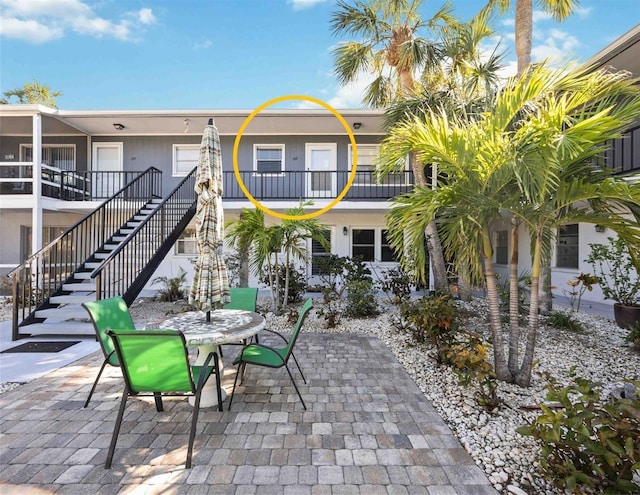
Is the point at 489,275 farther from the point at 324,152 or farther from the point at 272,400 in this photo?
the point at 324,152

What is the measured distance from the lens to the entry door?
1106cm

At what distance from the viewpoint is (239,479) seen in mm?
2172

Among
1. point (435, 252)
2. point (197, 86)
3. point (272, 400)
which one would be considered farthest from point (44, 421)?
point (197, 86)

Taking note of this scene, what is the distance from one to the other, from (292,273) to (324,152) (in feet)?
18.1

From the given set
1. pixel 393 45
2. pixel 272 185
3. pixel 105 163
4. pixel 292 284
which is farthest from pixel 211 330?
pixel 105 163

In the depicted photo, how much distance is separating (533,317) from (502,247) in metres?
11.0

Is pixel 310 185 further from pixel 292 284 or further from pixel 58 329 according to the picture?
pixel 58 329

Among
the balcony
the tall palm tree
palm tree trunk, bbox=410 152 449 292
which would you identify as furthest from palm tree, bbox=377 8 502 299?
the balcony

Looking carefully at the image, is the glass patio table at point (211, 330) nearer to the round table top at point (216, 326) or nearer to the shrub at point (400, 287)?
the round table top at point (216, 326)

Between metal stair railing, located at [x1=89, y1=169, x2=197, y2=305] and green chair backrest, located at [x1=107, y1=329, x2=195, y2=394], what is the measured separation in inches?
136

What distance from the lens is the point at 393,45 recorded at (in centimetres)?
805

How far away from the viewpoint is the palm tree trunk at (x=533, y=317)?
3.30m

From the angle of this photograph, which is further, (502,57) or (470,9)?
(470,9)

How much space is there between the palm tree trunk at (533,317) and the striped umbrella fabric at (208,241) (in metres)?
3.45
